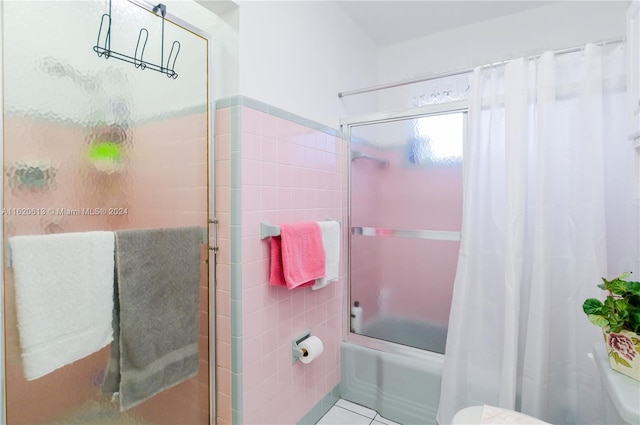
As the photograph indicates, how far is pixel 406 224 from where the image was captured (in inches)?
73.9

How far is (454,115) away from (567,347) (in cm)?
125

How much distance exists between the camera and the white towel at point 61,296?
83 centimetres

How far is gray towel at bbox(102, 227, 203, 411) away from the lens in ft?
3.36

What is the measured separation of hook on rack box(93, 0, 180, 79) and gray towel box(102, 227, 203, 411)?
23.2 inches

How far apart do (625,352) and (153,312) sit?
1.56m

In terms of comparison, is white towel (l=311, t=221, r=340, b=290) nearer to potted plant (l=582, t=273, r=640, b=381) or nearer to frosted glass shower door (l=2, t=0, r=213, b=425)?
frosted glass shower door (l=2, t=0, r=213, b=425)

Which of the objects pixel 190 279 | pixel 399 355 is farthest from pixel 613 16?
pixel 190 279

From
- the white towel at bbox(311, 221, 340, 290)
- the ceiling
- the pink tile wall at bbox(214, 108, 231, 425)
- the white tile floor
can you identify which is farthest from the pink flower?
the ceiling

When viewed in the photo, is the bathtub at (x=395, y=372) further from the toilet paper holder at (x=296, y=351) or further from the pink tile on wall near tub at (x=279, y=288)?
the toilet paper holder at (x=296, y=351)

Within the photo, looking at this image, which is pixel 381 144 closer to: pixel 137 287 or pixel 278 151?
pixel 278 151

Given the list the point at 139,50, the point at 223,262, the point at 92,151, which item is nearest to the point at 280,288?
the point at 223,262

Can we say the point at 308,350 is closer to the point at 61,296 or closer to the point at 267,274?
the point at 267,274

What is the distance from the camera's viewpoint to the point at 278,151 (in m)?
1.48

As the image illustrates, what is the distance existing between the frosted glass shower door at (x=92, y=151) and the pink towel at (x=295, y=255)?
12.4 inches
